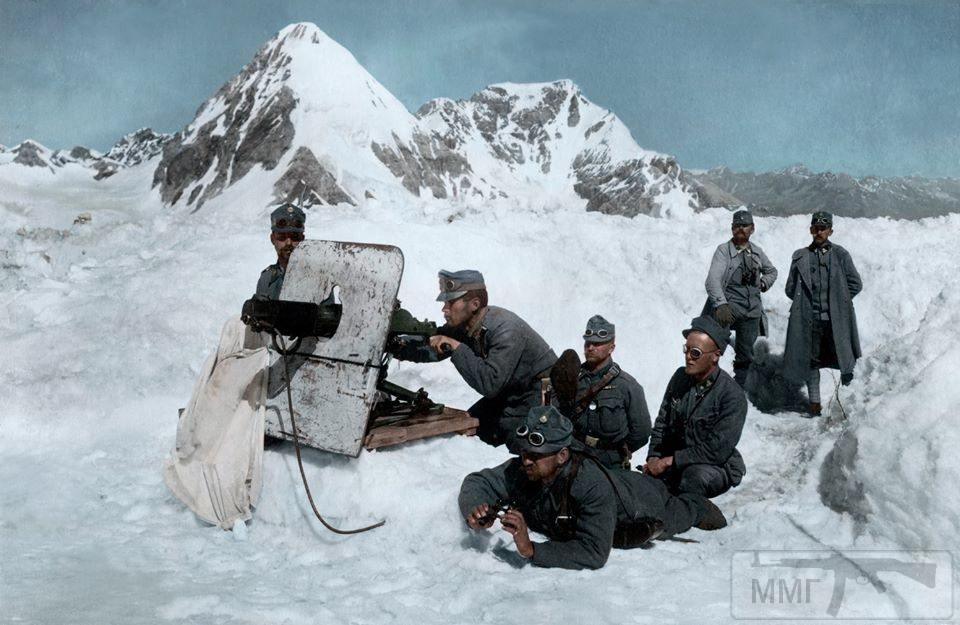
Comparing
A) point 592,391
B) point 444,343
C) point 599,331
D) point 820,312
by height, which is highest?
point 820,312

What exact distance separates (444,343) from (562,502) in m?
1.56

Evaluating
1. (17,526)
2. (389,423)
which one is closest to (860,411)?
(389,423)

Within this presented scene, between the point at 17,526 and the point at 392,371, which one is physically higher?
the point at 392,371

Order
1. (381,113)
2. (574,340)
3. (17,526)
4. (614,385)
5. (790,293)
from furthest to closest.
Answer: (381,113), (574,340), (790,293), (614,385), (17,526)

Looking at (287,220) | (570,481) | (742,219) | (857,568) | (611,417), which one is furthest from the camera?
(742,219)

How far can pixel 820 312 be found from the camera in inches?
319

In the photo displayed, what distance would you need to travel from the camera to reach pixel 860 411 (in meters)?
4.66

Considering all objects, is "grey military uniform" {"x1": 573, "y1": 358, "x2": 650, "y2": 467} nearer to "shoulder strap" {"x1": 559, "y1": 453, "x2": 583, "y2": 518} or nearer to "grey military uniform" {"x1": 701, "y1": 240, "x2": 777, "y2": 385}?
"shoulder strap" {"x1": 559, "y1": 453, "x2": 583, "y2": 518}

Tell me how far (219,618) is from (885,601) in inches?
133

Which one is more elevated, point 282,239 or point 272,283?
point 282,239

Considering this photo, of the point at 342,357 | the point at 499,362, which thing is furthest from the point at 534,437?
the point at 342,357

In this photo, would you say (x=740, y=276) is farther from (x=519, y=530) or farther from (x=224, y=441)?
(x=224, y=441)

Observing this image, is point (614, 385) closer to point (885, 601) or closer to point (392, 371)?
point (885, 601)

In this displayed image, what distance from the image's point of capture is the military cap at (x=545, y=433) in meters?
3.73
